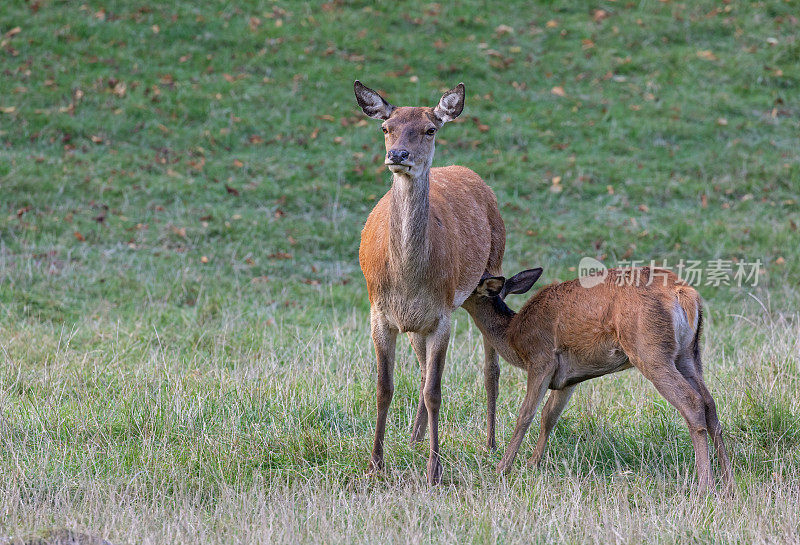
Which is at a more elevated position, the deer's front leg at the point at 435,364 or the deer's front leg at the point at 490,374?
the deer's front leg at the point at 435,364

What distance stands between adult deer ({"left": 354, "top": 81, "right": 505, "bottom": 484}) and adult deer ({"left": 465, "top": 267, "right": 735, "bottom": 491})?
15.5 inches

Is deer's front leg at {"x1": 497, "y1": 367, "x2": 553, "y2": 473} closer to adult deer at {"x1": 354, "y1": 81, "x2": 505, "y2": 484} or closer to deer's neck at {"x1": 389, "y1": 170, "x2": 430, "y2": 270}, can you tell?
adult deer at {"x1": 354, "y1": 81, "x2": 505, "y2": 484}

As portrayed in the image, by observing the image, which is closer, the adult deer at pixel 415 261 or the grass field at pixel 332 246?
the grass field at pixel 332 246

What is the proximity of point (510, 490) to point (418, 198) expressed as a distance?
1.74 meters

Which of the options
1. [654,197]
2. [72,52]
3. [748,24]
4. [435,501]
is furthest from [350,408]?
[748,24]

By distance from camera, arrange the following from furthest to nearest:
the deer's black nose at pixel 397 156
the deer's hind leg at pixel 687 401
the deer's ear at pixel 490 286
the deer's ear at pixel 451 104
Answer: the deer's ear at pixel 490 286 < the deer's ear at pixel 451 104 < the deer's hind leg at pixel 687 401 < the deer's black nose at pixel 397 156

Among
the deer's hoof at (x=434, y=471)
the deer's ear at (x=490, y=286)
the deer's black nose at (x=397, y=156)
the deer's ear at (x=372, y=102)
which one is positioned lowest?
the deer's hoof at (x=434, y=471)

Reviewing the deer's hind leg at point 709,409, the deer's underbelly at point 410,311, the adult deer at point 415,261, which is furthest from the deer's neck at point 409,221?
the deer's hind leg at point 709,409

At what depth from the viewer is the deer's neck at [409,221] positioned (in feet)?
18.2

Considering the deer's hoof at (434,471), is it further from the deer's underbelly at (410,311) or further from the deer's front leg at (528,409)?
the deer's underbelly at (410,311)

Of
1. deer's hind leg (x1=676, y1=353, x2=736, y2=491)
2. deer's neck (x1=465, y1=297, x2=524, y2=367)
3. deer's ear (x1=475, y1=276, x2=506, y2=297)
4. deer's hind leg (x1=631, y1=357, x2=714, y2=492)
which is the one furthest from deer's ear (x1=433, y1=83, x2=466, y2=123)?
deer's hind leg (x1=676, y1=353, x2=736, y2=491)

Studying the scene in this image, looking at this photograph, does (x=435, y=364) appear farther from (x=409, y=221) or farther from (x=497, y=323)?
(x=409, y=221)

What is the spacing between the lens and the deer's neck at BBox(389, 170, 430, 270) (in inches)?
219

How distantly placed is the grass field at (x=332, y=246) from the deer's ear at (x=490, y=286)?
2.58ft
